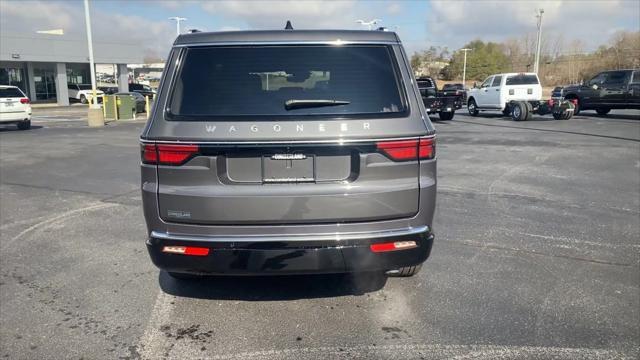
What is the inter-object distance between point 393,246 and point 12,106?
19022mm

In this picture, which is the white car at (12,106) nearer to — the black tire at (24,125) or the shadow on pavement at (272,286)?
the black tire at (24,125)

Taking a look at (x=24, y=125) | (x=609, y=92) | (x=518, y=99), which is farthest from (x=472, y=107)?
(x=24, y=125)

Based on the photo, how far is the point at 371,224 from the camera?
3.10 meters

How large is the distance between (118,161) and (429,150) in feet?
30.3

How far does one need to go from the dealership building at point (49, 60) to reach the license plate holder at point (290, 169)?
144 feet

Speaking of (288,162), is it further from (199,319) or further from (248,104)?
(199,319)

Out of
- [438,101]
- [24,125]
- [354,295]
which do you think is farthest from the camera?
[438,101]

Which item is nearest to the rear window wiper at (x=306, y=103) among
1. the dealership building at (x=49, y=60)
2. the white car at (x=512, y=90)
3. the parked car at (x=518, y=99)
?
the parked car at (x=518, y=99)

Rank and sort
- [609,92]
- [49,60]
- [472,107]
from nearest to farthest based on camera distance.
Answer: [609,92] < [472,107] < [49,60]

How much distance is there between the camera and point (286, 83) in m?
3.18

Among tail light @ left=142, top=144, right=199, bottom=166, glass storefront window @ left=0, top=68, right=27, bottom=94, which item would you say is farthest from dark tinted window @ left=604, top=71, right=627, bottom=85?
glass storefront window @ left=0, top=68, right=27, bottom=94

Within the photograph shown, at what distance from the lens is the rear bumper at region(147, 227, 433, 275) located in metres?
3.04

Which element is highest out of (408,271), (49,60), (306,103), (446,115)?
(49,60)

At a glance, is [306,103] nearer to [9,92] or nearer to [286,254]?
[286,254]
